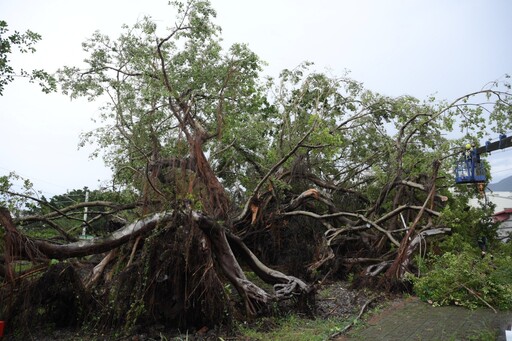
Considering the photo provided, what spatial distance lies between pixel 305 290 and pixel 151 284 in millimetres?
2631

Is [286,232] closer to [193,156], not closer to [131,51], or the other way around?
[193,156]

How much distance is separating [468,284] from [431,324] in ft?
6.88

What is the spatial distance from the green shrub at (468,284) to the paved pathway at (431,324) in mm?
282

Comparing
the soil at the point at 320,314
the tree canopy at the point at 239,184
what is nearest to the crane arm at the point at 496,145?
the tree canopy at the point at 239,184

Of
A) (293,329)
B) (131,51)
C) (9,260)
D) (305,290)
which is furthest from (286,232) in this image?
(9,260)

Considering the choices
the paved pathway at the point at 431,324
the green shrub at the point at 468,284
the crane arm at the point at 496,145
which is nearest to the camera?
the paved pathway at the point at 431,324

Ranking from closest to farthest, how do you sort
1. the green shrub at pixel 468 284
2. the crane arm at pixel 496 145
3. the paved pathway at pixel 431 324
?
the paved pathway at pixel 431 324, the green shrub at pixel 468 284, the crane arm at pixel 496 145

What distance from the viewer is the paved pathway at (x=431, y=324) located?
19.2 feet

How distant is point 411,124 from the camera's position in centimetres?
1337

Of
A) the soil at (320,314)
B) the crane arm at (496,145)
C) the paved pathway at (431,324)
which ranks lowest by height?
the paved pathway at (431,324)

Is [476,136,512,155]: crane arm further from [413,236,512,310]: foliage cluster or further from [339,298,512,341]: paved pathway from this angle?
[339,298,512,341]: paved pathway

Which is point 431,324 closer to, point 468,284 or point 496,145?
point 468,284

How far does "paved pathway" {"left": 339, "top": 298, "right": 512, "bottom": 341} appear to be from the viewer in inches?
230

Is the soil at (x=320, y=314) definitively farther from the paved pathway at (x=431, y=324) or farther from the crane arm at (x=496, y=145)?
the crane arm at (x=496, y=145)
